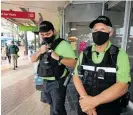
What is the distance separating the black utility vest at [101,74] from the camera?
1397mm

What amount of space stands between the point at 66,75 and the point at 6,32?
110 feet

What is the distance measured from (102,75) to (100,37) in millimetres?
314

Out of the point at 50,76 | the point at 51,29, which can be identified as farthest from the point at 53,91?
the point at 51,29

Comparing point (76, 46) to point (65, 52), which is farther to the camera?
point (76, 46)

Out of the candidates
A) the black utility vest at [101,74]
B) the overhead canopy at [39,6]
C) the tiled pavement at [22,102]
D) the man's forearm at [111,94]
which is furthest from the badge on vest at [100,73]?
the overhead canopy at [39,6]

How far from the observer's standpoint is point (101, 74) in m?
1.40

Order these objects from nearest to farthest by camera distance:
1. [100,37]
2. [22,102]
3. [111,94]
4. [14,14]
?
[111,94]
[100,37]
[22,102]
[14,14]

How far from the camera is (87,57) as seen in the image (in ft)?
4.99

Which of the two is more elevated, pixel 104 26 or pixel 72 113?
pixel 104 26

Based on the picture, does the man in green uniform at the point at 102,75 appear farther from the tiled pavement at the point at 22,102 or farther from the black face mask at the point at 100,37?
the tiled pavement at the point at 22,102

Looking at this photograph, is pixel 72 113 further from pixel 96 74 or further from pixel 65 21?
pixel 65 21

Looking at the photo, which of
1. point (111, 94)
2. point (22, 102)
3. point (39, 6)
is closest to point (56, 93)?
point (111, 94)

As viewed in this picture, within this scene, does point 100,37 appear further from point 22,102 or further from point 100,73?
point 22,102

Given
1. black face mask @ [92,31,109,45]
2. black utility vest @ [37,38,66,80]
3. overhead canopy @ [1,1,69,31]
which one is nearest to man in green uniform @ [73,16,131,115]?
black face mask @ [92,31,109,45]
